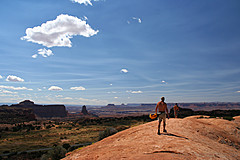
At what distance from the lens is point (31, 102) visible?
636 feet

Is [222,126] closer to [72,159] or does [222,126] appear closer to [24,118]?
[72,159]

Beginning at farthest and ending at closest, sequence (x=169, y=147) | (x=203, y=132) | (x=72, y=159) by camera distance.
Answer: (x=203, y=132) < (x=72, y=159) < (x=169, y=147)

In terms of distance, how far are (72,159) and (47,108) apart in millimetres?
190952

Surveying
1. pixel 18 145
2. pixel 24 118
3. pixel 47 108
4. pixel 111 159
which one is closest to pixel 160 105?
pixel 111 159

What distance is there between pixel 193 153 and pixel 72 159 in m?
6.70

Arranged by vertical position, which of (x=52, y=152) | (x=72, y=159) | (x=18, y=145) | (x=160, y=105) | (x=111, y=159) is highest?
(x=160, y=105)

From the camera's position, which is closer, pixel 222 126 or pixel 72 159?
pixel 72 159

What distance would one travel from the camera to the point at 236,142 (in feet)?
40.9

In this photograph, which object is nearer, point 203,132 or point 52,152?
point 203,132

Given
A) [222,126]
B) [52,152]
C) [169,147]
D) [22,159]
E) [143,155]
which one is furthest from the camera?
[22,159]

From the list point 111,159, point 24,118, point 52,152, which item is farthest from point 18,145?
point 24,118

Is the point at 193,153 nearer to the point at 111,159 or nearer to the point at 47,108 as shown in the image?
the point at 111,159

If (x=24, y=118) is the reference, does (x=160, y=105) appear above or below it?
above

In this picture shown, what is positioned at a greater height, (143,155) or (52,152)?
(143,155)
